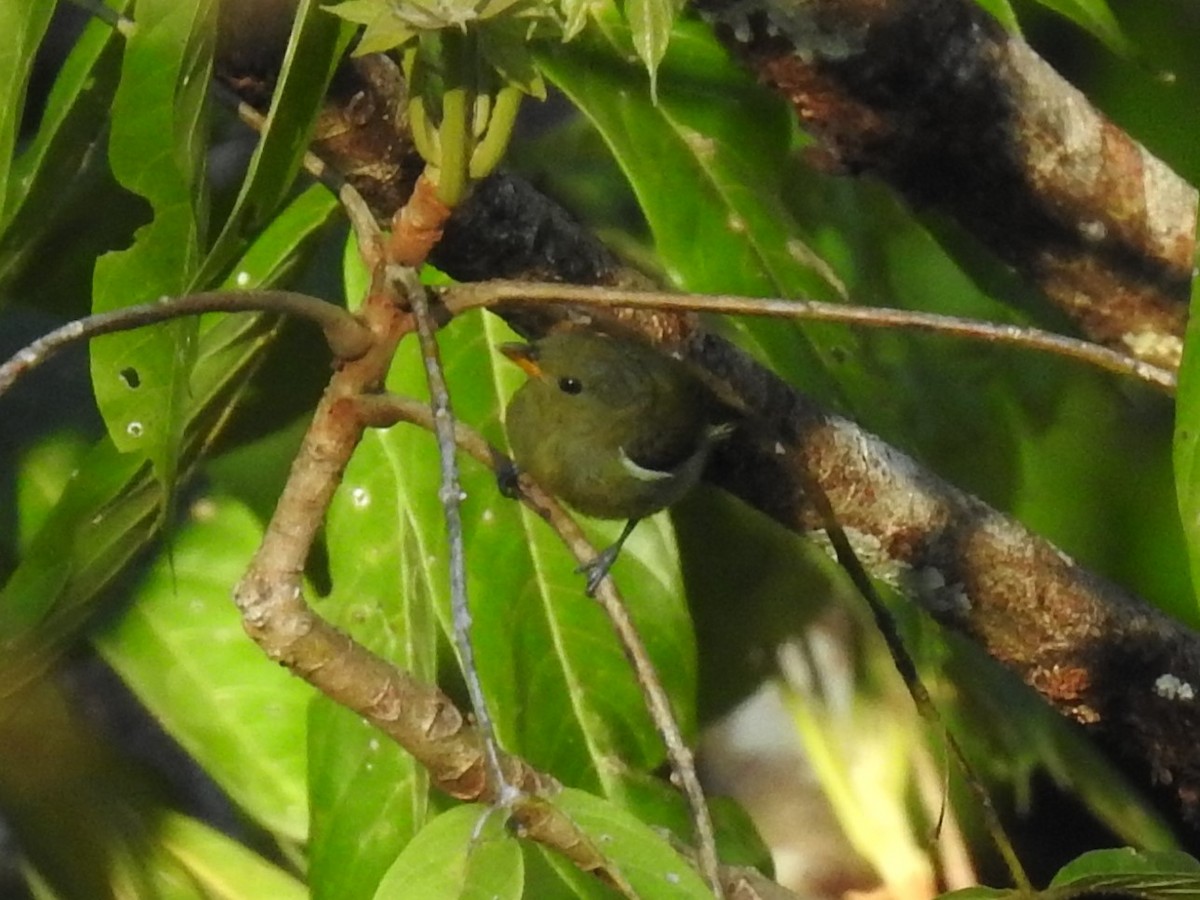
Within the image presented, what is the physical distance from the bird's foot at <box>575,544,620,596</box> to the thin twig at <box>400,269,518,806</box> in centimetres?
21

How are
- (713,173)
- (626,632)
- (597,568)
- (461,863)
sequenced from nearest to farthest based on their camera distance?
(461,863) < (626,632) < (597,568) < (713,173)

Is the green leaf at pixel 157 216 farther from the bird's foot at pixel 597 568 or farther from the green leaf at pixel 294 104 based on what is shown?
the bird's foot at pixel 597 568

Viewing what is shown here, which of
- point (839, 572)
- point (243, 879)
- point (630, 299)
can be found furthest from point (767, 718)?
point (630, 299)

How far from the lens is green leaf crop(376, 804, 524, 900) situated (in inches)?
14.1

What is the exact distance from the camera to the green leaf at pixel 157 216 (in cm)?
46

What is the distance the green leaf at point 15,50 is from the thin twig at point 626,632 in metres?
0.15

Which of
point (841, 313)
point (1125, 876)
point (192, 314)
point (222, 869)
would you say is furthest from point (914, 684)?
point (222, 869)

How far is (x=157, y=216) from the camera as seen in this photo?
19.4 inches

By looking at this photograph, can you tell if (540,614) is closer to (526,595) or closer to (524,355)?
(526,595)

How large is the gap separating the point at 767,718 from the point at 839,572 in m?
0.41

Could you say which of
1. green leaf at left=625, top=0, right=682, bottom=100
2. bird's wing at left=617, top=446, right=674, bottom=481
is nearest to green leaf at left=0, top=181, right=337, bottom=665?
bird's wing at left=617, top=446, right=674, bottom=481

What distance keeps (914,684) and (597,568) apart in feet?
0.53

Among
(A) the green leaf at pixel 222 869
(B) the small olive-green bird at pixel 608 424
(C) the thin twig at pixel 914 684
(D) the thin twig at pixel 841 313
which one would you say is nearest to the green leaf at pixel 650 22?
(D) the thin twig at pixel 841 313

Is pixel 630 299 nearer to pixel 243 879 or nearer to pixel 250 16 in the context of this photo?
pixel 250 16
